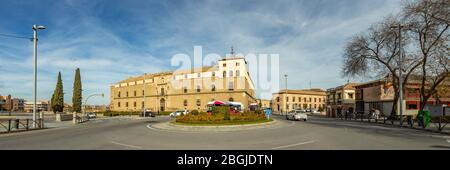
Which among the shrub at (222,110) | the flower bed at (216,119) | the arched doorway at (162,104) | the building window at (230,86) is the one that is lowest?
the arched doorway at (162,104)

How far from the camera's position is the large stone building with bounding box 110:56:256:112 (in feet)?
223

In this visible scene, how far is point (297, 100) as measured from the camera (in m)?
104

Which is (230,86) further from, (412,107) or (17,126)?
(17,126)

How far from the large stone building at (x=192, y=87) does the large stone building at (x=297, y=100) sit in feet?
97.5

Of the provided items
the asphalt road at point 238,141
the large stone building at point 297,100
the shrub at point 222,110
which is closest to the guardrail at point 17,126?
the asphalt road at point 238,141

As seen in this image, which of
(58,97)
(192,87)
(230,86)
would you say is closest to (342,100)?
(230,86)

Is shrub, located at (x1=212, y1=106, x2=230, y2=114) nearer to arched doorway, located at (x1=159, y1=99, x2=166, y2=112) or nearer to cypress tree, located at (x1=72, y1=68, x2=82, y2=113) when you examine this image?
arched doorway, located at (x1=159, y1=99, x2=166, y2=112)

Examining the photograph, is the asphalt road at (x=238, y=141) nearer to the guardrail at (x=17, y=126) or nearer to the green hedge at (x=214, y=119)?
the guardrail at (x=17, y=126)

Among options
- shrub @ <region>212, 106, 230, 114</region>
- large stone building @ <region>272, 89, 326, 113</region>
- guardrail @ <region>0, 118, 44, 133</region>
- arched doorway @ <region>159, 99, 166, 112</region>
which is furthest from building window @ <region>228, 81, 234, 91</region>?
guardrail @ <region>0, 118, 44, 133</region>

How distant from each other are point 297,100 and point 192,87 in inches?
1903

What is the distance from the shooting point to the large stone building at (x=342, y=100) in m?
55.4

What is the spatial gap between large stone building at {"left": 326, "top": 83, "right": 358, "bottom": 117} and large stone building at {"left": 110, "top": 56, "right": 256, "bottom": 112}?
2090cm

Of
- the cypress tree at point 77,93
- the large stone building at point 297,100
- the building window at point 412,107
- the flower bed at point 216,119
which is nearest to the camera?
the flower bed at point 216,119

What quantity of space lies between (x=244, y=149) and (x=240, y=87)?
5678 cm
